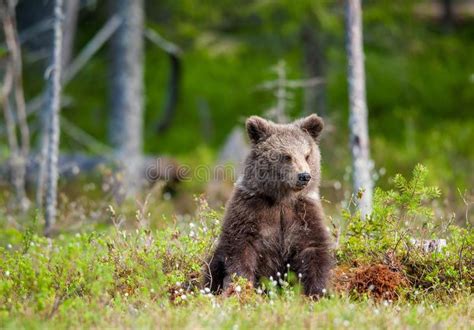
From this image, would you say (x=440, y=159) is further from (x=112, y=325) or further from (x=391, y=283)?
(x=112, y=325)

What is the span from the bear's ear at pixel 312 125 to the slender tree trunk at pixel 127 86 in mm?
10178

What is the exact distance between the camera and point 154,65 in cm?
3434

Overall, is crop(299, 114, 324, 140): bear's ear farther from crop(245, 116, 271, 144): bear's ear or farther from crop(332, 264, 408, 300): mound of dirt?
crop(332, 264, 408, 300): mound of dirt

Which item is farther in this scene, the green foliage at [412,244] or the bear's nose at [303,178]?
the green foliage at [412,244]

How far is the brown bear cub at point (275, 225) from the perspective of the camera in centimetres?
709

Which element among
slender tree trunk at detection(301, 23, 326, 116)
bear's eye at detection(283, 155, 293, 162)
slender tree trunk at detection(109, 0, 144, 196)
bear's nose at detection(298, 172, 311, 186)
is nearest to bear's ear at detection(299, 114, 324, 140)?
bear's eye at detection(283, 155, 293, 162)

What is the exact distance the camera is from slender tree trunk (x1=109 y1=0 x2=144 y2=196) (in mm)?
17984

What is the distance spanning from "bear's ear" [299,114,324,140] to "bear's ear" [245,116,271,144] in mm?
372

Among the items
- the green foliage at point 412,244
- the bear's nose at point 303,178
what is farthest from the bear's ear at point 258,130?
the green foliage at point 412,244

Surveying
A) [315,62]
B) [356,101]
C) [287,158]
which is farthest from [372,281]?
[315,62]

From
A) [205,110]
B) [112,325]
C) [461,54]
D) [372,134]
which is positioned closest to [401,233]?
[112,325]

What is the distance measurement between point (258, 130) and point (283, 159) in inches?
16.7

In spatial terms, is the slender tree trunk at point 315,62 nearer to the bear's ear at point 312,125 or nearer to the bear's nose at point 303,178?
the bear's ear at point 312,125

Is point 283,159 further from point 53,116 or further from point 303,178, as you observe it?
point 53,116
